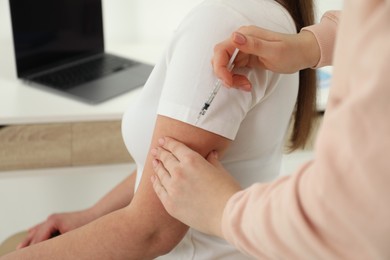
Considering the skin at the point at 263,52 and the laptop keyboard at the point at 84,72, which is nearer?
the skin at the point at 263,52

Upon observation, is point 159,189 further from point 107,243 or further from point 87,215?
point 87,215

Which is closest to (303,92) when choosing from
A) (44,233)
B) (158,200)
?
(158,200)

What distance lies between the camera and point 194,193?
2.75 feet

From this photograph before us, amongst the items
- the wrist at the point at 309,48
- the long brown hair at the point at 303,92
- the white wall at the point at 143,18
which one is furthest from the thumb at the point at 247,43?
the white wall at the point at 143,18

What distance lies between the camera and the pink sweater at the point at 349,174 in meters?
0.54

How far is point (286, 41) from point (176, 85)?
0.19 metres

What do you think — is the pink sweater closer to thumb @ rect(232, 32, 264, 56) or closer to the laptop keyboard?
thumb @ rect(232, 32, 264, 56)

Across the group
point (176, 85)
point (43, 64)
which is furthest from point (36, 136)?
point (176, 85)

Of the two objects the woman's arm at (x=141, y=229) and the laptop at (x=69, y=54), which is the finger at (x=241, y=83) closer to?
the woman's arm at (x=141, y=229)

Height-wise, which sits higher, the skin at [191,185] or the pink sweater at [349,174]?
the pink sweater at [349,174]

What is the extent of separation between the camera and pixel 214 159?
914mm

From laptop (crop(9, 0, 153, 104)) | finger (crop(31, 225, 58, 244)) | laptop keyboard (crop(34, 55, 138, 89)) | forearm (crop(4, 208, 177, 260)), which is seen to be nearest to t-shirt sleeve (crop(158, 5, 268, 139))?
forearm (crop(4, 208, 177, 260))

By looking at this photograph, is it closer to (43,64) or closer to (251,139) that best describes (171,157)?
(251,139)

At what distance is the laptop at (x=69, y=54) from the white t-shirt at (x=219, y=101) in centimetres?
66
